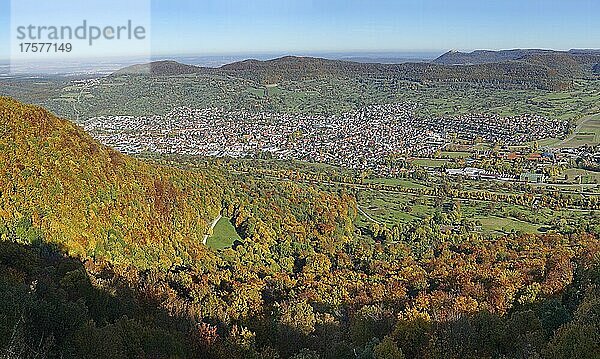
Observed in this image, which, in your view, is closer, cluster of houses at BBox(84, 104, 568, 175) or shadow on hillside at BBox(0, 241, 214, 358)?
shadow on hillside at BBox(0, 241, 214, 358)

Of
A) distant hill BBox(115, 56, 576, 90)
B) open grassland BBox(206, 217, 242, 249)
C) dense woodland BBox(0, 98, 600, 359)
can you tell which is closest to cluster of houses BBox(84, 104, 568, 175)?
distant hill BBox(115, 56, 576, 90)

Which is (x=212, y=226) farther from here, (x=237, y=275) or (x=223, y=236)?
(x=237, y=275)

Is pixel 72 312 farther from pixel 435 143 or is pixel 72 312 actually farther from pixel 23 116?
pixel 435 143

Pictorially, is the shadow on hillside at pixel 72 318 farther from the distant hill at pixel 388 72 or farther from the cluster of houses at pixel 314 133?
the distant hill at pixel 388 72

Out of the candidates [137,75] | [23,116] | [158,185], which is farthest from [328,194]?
[137,75]

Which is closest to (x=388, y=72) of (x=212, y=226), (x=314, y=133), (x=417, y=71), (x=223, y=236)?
(x=417, y=71)

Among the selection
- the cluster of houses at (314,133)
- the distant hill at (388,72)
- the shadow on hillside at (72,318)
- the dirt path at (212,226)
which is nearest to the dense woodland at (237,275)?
the shadow on hillside at (72,318)

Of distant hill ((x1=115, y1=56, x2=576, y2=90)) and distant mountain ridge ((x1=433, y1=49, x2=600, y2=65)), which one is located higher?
distant mountain ridge ((x1=433, y1=49, x2=600, y2=65))

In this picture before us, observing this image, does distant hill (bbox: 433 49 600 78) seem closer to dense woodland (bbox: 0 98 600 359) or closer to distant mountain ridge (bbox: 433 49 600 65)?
distant mountain ridge (bbox: 433 49 600 65)

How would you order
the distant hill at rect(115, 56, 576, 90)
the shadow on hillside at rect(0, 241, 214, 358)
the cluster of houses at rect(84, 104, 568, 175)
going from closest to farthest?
the shadow on hillside at rect(0, 241, 214, 358), the cluster of houses at rect(84, 104, 568, 175), the distant hill at rect(115, 56, 576, 90)
